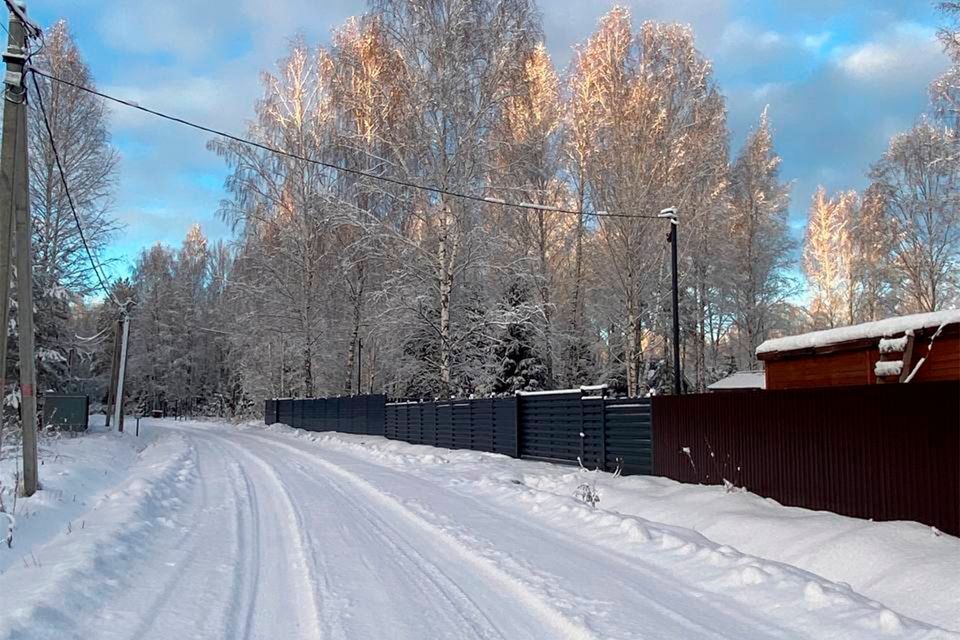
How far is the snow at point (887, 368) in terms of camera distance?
8.76 m

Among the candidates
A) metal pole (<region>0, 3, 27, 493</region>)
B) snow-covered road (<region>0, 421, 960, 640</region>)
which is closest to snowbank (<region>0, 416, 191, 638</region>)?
snow-covered road (<region>0, 421, 960, 640</region>)

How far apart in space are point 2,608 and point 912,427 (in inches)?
299

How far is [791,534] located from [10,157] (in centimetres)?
1028

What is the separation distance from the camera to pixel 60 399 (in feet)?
85.2

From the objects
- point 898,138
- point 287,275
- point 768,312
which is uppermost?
point 898,138

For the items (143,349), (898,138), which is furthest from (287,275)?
(143,349)

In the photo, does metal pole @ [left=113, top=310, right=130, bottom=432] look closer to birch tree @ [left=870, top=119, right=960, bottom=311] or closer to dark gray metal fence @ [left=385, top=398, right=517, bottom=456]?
dark gray metal fence @ [left=385, top=398, right=517, bottom=456]

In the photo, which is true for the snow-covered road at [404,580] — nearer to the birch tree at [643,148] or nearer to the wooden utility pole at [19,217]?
the wooden utility pole at [19,217]

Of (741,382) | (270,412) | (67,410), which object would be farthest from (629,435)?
(270,412)

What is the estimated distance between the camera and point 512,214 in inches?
1126

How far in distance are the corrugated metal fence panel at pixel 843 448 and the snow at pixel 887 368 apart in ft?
4.50

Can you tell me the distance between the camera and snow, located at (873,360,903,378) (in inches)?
345

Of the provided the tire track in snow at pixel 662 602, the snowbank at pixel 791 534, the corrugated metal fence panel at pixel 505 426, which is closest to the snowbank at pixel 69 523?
the tire track in snow at pixel 662 602

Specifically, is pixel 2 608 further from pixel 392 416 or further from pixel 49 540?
pixel 392 416
